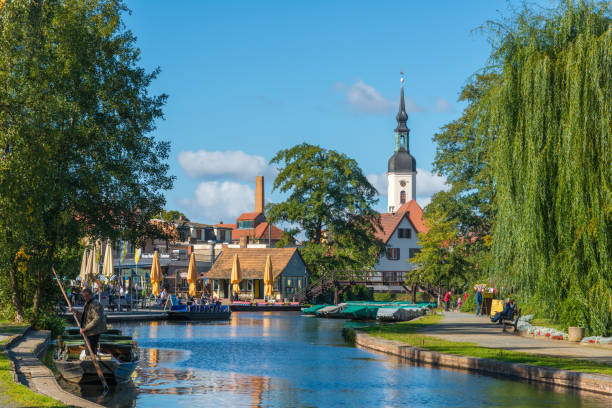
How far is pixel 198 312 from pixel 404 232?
2143 inches

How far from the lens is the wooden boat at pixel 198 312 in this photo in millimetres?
46750

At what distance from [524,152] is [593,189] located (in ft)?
8.05

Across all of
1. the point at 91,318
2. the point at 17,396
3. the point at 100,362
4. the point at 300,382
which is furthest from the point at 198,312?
the point at 17,396

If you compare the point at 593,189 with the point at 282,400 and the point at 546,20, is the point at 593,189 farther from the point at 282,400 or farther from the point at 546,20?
the point at 282,400

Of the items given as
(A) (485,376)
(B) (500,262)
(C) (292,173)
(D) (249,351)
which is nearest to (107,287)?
(C) (292,173)

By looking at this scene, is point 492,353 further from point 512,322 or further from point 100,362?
point 100,362

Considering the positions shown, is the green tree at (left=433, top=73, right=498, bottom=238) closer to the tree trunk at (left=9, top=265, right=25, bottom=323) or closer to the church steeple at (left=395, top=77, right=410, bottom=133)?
the tree trunk at (left=9, top=265, right=25, bottom=323)

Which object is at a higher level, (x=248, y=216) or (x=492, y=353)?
(x=248, y=216)

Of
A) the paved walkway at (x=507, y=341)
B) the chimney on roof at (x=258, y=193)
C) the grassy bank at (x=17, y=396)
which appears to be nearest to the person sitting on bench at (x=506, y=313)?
the paved walkway at (x=507, y=341)

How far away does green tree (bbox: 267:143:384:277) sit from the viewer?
72.2m

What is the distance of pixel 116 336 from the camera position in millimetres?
21031

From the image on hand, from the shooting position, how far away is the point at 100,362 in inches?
711

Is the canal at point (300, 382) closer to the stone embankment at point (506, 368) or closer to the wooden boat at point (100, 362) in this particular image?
the wooden boat at point (100, 362)

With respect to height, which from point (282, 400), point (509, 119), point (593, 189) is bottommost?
point (282, 400)
